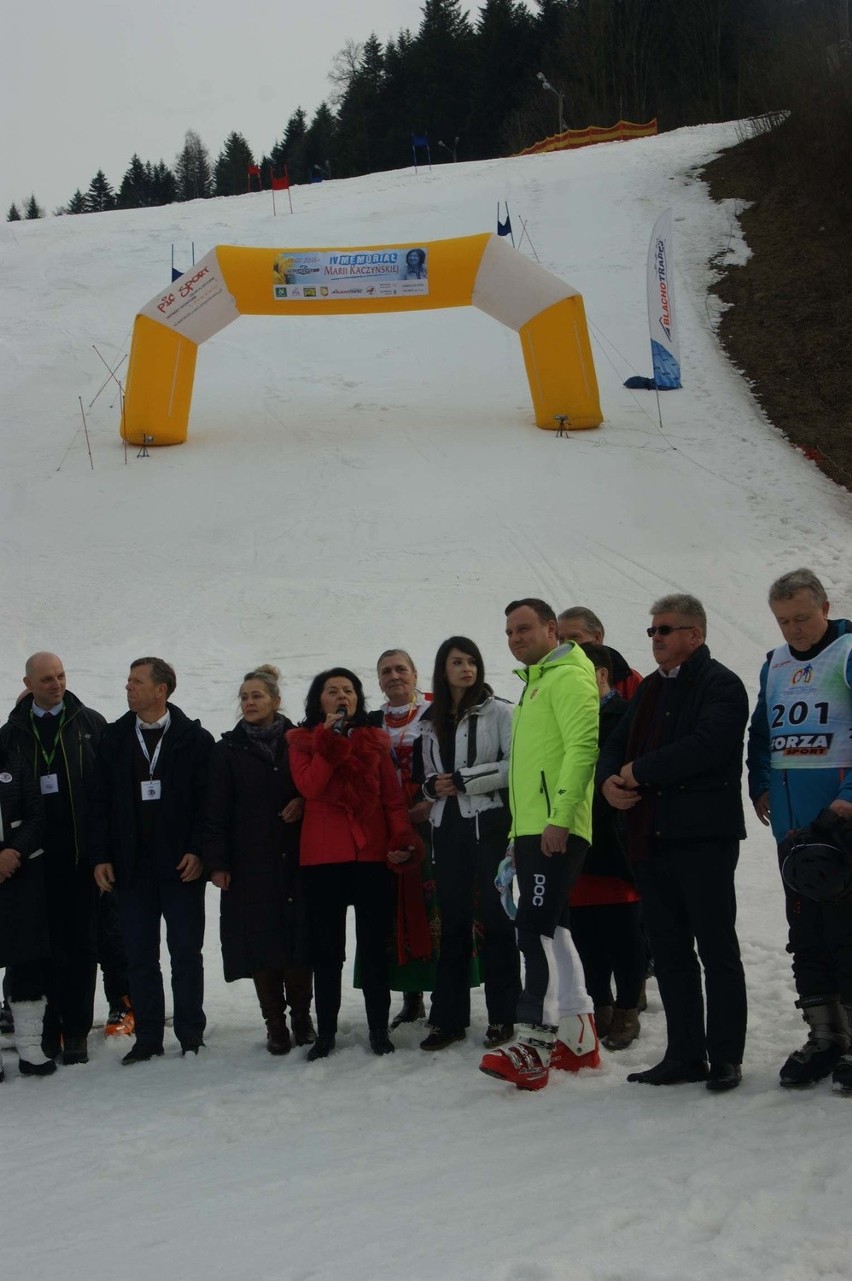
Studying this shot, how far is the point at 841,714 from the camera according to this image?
4004 mm

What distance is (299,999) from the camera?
526cm

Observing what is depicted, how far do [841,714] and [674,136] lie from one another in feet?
104

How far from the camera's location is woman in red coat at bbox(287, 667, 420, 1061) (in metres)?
4.94

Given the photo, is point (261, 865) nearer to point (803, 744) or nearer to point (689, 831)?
point (689, 831)

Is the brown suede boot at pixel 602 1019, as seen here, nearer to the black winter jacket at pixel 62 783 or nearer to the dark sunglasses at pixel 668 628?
the dark sunglasses at pixel 668 628

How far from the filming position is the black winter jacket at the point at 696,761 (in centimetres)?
407

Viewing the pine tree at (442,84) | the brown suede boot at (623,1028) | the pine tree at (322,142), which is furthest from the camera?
the pine tree at (322,142)

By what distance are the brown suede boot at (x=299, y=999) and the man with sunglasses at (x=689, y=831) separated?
1.60 meters

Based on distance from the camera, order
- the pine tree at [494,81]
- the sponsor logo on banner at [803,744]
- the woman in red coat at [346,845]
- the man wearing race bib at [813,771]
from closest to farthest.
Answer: the man wearing race bib at [813,771]
the sponsor logo on banner at [803,744]
the woman in red coat at [346,845]
the pine tree at [494,81]

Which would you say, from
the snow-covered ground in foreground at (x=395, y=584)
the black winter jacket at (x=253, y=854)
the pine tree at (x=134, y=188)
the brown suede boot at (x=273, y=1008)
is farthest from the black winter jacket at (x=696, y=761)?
the pine tree at (x=134, y=188)

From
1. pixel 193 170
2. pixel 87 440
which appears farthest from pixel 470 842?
pixel 193 170

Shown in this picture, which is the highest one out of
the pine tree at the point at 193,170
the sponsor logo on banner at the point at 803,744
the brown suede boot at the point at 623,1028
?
the pine tree at the point at 193,170

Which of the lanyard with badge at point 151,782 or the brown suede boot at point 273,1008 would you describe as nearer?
the brown suede boot at point 273,1008

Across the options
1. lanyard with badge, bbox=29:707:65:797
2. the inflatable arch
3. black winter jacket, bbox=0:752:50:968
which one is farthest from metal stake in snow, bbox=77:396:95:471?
black winter jacket, bbox=0:752:50:968
